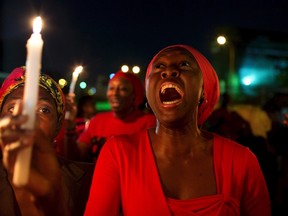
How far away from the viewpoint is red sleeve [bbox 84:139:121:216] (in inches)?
77.5

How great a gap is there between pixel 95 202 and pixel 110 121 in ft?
10.7

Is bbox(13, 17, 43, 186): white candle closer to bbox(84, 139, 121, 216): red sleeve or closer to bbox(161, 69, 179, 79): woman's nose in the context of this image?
bbox(84, 139, 121, 216): red sleeve

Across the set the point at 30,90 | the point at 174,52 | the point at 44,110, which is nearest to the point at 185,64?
the point at 174,52

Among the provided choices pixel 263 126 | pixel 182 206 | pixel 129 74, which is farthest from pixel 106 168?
pixel 263 126

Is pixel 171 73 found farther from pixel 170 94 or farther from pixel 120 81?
pixel 120 81

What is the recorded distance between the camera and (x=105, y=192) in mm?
1990

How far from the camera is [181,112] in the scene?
2.32 metres

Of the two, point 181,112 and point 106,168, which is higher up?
point 181,112

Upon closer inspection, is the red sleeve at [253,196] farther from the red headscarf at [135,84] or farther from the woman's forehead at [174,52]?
the red headscarf at [135,84]

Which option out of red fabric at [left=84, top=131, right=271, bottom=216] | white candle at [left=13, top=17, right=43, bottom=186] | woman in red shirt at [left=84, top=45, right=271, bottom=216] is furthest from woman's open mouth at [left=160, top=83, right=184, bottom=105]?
white candle at [left=13, top=17, right=43, bottom=186]

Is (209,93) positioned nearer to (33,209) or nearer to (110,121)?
(33,209)

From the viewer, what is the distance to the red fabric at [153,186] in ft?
6.46

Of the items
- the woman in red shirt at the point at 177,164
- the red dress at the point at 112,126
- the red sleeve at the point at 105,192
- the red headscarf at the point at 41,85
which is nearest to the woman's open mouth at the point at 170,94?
the woman in red shirt at the point at 177,164

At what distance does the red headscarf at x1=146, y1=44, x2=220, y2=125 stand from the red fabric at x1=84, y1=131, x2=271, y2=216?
464 mm
